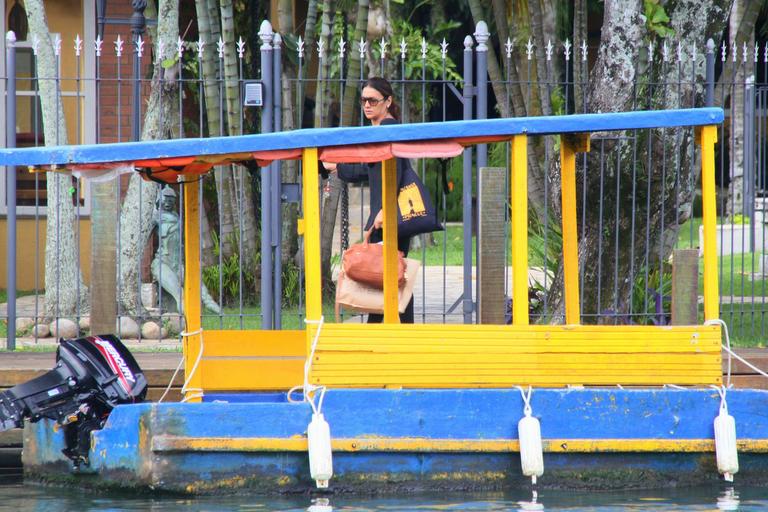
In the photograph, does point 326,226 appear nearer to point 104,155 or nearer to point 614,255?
point 614,255

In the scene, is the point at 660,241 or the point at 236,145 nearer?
the point at 236,145

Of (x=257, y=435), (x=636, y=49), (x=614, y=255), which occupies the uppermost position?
(x=636, y=49)

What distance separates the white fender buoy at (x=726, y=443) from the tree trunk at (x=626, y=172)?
307 centimetres

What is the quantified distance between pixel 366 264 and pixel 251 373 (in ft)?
3.27

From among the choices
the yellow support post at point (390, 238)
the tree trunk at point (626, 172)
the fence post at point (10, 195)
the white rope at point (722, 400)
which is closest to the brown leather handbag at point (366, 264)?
the yellow support post at point (390, 238)

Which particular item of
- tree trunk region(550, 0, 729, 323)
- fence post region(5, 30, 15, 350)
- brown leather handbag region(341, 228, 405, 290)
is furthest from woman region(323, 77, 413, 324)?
fence post region(5, 30, 15, 350)

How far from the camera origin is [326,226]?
12.8 metres

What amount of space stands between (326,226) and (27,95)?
4.63m

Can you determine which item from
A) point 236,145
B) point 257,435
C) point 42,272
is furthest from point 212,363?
point 42,272

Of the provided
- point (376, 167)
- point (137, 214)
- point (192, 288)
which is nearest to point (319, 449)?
point (192, 288)

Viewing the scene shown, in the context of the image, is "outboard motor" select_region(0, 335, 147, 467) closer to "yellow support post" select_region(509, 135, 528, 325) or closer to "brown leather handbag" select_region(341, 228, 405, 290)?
"brown leather handbag" select_region(341, 228, 405, 290)

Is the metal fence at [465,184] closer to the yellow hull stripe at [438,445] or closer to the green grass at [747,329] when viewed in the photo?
the green grass at [747,329]

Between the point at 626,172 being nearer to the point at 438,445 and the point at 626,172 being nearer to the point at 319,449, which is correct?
the point at 438,445

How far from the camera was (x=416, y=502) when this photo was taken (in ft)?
22.5
